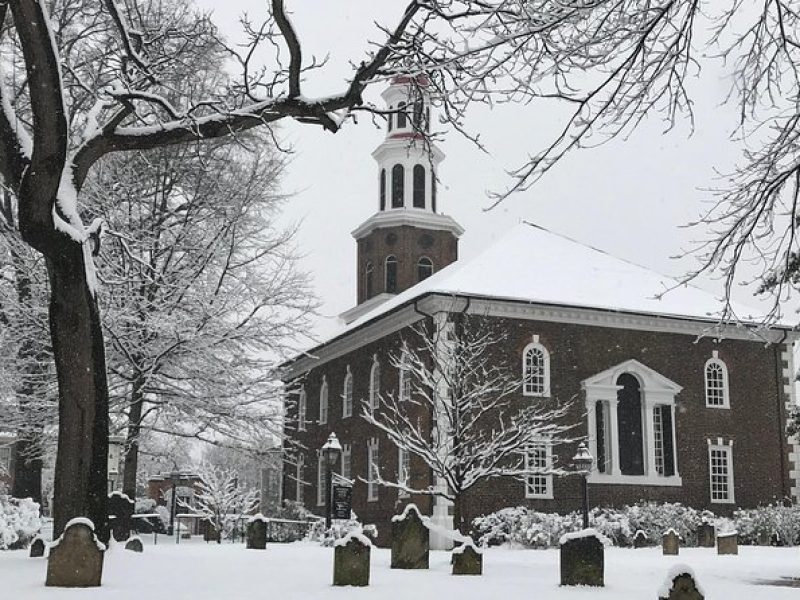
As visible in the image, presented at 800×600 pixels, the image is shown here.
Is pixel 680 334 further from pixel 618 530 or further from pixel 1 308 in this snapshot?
pixel 1 308

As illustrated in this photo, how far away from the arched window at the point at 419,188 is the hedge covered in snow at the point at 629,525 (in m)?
18.0

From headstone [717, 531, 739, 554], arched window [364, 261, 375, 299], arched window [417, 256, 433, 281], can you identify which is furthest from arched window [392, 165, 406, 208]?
headstone [717, 531, 739, 554]

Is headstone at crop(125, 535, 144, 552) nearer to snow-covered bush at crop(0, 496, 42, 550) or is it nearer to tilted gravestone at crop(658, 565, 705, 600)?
snow-covered bush at crop(0, 496, 42, 550)

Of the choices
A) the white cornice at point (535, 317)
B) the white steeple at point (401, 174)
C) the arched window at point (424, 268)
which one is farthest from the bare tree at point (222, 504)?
the white steeple at point (401, 174)

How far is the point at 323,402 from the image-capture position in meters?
39.2

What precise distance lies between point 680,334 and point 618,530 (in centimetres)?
765

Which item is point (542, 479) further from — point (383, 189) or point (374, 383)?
point (383, 189)

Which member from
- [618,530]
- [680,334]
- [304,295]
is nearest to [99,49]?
[304,295]

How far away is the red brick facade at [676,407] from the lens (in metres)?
29.5

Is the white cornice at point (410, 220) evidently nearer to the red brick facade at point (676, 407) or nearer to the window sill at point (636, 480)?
the red brick facade at point (676, 407)

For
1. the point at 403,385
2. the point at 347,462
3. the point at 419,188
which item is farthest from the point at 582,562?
the point at 419,188

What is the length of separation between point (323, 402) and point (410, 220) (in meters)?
8.50

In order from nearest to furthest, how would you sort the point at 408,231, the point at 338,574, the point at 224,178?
the point at 338,574
the point at 224,178
the point at 408,231

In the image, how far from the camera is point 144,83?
1575 cm
